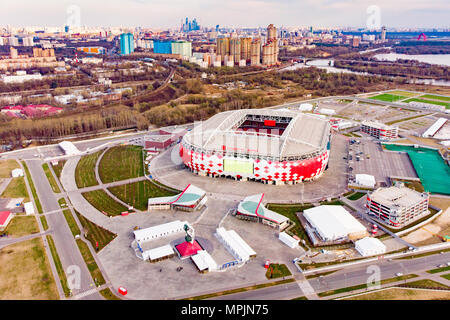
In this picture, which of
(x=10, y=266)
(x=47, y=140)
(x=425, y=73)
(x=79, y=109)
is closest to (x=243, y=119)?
(x=47, y=140)

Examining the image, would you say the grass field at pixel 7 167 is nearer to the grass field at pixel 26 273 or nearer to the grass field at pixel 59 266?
the grass field at pixel 26 273

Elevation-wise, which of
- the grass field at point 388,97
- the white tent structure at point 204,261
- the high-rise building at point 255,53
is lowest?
the white tent structure at point 204,261

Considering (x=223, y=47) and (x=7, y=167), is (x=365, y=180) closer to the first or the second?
(x=7, y=167)

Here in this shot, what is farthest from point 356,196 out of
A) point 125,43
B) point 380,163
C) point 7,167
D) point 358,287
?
point 125,43

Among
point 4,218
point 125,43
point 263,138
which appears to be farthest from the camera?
point 125,43

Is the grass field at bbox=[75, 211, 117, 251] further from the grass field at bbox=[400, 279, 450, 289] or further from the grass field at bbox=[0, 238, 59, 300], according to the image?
the grass field at bbox=[400, 279, 450, 289]

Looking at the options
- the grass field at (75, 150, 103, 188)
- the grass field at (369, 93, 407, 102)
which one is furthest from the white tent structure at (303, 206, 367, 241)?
the grass field at (369, 93, 407, 102)

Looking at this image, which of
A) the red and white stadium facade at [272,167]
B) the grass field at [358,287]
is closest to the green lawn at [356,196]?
the red and white stadium facade at [272,167]
